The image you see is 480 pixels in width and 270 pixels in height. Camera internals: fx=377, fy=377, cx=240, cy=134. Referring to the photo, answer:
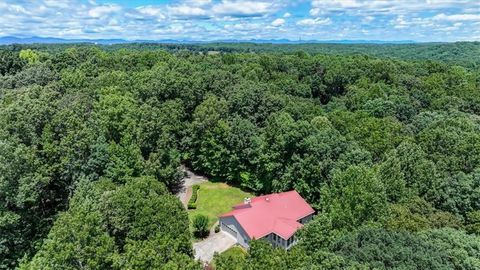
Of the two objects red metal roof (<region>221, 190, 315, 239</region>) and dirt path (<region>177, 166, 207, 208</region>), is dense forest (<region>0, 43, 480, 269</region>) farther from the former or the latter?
red metal roof (<region>221, 190, 315, 239</region>)

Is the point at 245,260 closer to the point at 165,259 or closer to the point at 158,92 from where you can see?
the point at 165,259

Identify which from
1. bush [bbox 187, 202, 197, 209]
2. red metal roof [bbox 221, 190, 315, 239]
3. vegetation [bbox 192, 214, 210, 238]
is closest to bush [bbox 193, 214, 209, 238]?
vegetation [bbox 192, 214, 210, 238]

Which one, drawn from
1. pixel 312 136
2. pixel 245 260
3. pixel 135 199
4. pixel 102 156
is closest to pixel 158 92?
pixel 102 156

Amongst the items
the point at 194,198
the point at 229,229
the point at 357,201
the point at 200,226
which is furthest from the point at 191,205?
the point at 357,201

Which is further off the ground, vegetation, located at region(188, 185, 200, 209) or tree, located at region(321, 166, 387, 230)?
tree, located at region(321, 166, 387, 230)

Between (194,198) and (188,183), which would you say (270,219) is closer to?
(194,198)

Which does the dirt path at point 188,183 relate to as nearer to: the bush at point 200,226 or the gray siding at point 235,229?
the bush at point 200,226

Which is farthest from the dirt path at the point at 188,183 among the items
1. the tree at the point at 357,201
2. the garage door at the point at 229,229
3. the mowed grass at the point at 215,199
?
the tree at the point at 357,201
